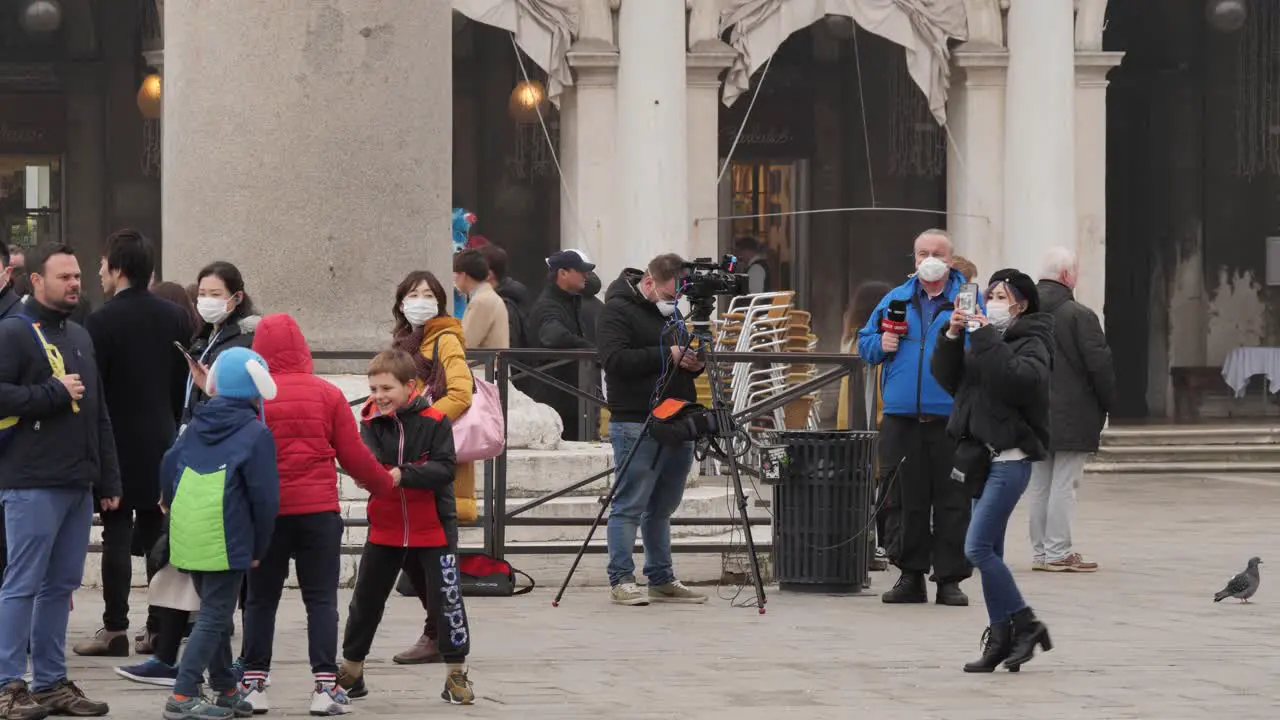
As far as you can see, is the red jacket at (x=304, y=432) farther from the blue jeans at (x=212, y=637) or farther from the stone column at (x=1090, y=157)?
the stone column at (x=1090, y=157)

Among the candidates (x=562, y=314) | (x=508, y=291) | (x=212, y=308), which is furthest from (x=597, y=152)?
(x=212, y=308)

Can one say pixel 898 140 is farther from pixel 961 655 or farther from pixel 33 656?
pixel 33 656

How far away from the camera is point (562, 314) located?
1552 centimetres

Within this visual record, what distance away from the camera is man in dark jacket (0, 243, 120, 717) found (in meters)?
8.03

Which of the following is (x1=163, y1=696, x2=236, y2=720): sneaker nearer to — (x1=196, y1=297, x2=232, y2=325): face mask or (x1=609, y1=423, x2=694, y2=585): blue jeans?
(x1=196, y1=297, x2=232, y2=325): face mask

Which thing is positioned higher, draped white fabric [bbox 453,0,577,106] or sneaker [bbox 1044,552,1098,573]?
draped white fabric [bbox 453,0,577,106]

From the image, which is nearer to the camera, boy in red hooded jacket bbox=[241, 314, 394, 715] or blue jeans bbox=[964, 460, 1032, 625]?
boy in red hooded jacket bbox=[241, 314, 394, 715]

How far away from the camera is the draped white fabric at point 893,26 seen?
22766mm

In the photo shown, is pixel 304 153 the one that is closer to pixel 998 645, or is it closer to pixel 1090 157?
pixel 998 645

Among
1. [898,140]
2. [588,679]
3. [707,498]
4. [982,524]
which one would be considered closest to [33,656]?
[588,679]

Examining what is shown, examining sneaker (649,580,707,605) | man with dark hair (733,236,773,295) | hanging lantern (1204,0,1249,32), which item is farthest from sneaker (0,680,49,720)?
hanging lantern (1204,0,1249,32)

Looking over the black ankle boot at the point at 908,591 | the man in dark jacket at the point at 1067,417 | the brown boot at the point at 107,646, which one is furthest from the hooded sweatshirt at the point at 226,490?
the man in dark jacket at the point at 1067,417

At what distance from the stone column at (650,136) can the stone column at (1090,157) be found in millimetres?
4032

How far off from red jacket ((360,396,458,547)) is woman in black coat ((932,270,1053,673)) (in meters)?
2.10
